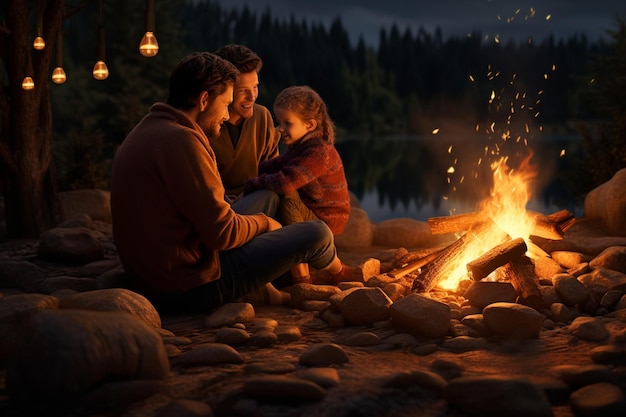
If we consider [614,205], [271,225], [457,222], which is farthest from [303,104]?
[614,205]

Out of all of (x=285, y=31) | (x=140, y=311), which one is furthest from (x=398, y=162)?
(x=285, y=31)

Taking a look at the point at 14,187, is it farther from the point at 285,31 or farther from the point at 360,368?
the point at 285,31

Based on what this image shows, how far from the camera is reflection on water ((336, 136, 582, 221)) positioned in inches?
726

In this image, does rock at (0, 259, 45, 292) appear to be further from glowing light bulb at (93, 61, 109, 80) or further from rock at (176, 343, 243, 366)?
rock at (176, 343, 243, 366)

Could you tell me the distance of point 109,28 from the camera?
26672 millimetres

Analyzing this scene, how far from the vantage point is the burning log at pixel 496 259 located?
16.6ft

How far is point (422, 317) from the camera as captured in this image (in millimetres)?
4156

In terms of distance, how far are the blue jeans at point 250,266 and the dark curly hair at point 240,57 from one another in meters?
1.48

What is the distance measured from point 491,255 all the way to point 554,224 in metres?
1.01

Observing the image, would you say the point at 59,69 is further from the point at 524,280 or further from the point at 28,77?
the point at 524,280

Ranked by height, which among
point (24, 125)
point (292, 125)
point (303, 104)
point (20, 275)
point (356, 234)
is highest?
point (303, 104)

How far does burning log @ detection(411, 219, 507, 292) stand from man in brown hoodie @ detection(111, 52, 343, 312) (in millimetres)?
1259

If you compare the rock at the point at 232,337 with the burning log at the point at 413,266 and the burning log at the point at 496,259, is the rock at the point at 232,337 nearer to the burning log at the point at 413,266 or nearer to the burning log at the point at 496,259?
the burning log at the point at 496,259

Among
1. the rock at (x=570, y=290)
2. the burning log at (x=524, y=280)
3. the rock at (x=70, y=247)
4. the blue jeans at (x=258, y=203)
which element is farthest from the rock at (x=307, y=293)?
the rock at (x=70, y=247)
